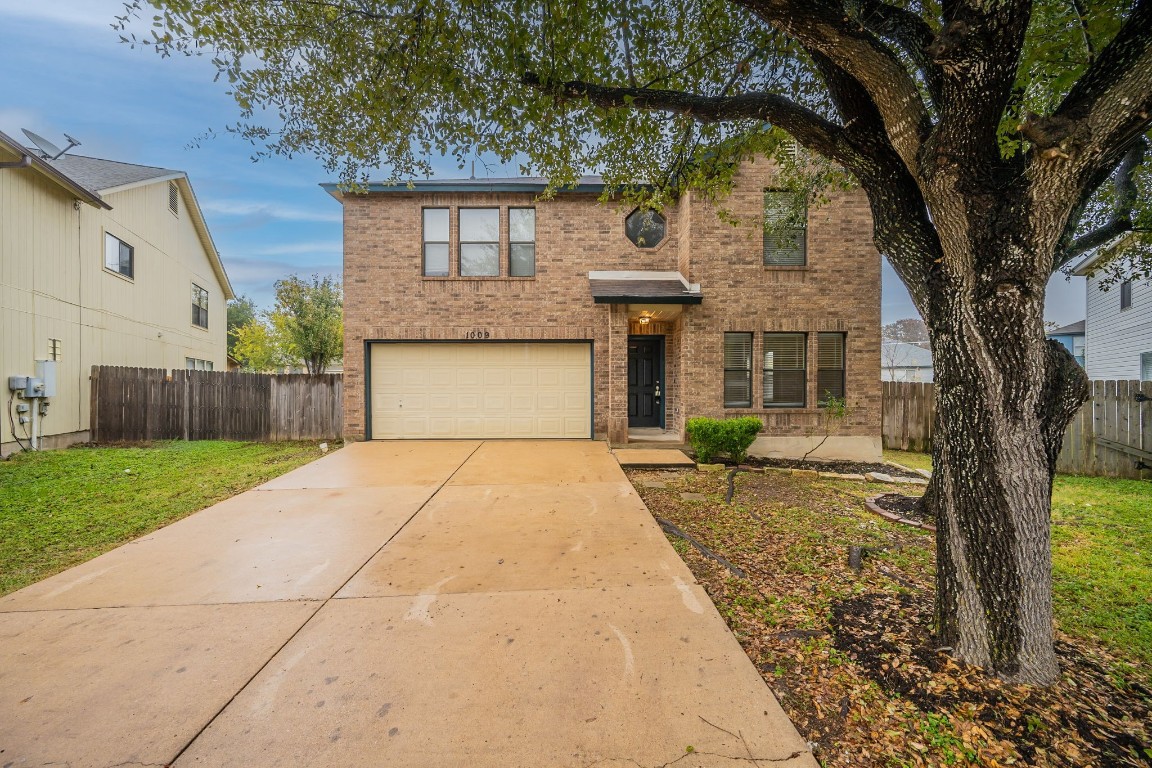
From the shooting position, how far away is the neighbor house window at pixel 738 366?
9.04 m

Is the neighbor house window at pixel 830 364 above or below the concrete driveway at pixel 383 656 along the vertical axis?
above

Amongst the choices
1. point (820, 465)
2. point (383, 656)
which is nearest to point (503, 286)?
point (820, 465)

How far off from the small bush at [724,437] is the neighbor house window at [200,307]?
16815 millimetres

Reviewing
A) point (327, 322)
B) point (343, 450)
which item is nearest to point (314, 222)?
point (327, 322)

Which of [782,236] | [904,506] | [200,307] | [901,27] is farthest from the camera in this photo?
[200,307]

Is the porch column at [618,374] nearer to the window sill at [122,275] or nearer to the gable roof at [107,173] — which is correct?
the window sill at [122,275]

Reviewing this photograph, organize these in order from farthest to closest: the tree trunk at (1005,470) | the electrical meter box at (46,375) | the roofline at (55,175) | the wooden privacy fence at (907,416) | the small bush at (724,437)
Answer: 1. the wooden privacy fence at (907,416)
2. the electrical meter box at (46,375)
3. the roofline at (55,175)
4. the small bush at (724,437)
5. the tree trunk at (1005,470)

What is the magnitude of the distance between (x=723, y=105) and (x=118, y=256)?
15.2 metres

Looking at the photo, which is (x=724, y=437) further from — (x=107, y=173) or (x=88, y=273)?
(x=107, y=173)

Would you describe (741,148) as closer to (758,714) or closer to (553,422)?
(758,714)

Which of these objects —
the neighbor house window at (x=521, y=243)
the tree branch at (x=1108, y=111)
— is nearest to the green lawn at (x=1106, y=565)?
the tree branch at (x=1108, y=111)

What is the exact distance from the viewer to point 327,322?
1520cm

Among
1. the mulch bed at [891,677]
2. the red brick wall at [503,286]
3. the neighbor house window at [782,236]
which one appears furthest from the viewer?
the red brick wall at [503,286]

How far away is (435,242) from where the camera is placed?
979 cm
